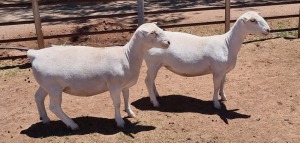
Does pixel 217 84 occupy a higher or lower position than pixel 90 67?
lower

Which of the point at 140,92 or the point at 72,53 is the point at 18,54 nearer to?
the point at 140,92

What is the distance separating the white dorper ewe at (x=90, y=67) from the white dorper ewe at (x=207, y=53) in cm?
73

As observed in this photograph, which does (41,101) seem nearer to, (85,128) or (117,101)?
(85,128)

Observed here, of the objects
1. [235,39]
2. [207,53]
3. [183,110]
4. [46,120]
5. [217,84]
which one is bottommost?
[183,110]

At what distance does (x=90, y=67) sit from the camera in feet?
17.7

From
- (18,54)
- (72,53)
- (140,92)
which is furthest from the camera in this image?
(18,54)

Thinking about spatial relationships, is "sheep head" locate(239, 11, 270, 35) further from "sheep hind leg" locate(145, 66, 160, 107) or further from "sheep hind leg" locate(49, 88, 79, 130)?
"sheep hind leg" locate(49, 88, 79, 130)

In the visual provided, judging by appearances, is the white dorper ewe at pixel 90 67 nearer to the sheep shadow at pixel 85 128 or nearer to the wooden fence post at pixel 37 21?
Answer: the sheep shadow at pixel 85 128

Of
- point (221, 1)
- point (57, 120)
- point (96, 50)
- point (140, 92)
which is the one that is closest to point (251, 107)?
point (140, 92)

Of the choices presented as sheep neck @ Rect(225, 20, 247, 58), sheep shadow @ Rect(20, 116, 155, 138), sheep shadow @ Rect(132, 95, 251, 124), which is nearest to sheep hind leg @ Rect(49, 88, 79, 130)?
sheep shadow @ Rect(20, 116, 155, 138)

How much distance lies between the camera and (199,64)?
6.10 metres

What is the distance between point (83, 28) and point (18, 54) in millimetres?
2366

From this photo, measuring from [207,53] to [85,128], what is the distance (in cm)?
212

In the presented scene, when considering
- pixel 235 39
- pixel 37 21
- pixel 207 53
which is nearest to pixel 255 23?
pixel 235 39
